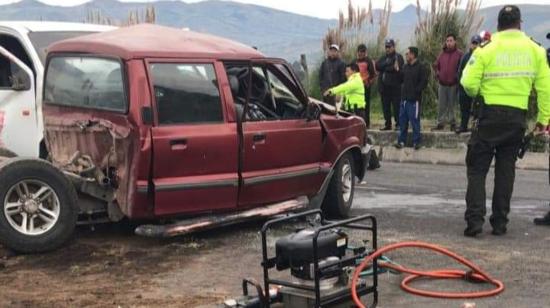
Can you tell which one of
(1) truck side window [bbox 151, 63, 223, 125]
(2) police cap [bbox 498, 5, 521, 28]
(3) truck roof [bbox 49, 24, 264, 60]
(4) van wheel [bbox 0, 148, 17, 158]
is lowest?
(4) van wheel [bbox 0, 148, 17, 158]

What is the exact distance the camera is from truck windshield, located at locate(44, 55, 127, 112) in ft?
22.0

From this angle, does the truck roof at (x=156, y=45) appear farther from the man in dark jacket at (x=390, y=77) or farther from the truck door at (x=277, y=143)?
the man in dark jacket at (x=390, y=77)

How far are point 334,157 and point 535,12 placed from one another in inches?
1713

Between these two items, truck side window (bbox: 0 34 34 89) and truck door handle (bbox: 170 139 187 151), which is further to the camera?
truck side window (bbox: 0 34 34 89)

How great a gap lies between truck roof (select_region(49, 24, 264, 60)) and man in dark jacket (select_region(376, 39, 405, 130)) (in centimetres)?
695

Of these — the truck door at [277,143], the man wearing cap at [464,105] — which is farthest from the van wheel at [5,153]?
the man wearing cap at [464,105]

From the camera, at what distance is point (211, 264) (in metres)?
6.41

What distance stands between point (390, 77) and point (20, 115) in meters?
7.51

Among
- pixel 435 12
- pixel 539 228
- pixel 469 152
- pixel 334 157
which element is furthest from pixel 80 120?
pixel 435 12

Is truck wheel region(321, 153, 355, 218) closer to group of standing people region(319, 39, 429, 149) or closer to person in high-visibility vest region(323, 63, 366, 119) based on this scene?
group of standing people region(319, 39, 429, 149)

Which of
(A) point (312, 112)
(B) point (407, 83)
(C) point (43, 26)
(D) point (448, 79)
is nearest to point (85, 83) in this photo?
(A) point (312, 112)

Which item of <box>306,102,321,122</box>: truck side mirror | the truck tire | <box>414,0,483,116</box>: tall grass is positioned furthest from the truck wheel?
<box>414,0,483,116</box>: tall grass

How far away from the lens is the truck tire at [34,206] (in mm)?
6469

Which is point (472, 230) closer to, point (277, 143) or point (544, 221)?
point (544, 221)
